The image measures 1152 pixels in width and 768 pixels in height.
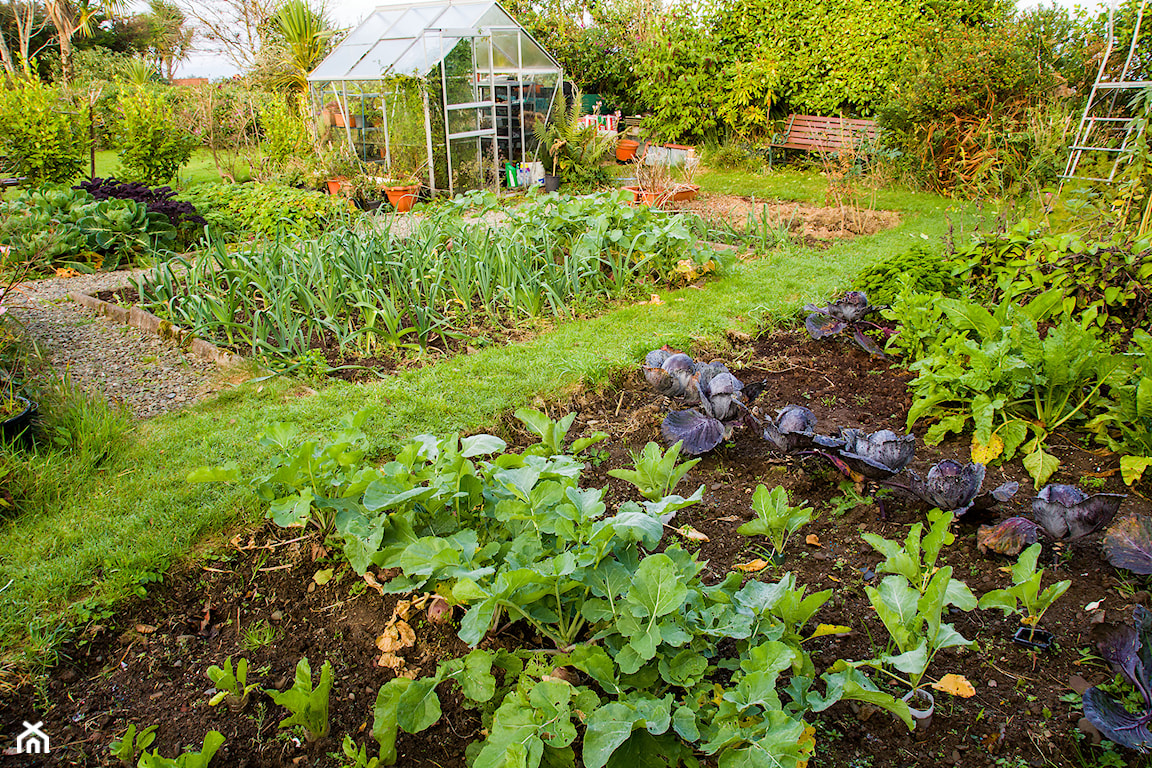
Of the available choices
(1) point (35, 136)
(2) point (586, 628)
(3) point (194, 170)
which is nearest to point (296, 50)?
(3) point (194, 170)

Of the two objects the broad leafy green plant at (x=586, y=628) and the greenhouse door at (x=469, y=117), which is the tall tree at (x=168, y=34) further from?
the broad leafy green plant at (x=586, y=628)

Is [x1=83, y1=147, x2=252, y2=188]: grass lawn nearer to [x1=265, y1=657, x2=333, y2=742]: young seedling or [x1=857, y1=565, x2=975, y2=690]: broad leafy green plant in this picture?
[x1=265, y1=657, x2=333, y2=742]: young seedling

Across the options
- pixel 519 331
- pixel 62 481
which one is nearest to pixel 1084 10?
pixel 519 331

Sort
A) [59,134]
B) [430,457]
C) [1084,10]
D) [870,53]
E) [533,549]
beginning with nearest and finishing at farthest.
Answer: [533,549] < [430,457] < [59,134] < [1084,10] < [870,53]

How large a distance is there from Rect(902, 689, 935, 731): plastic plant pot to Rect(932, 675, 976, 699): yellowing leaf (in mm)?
51

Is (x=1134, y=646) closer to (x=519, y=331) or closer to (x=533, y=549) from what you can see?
(x=533, y=549)

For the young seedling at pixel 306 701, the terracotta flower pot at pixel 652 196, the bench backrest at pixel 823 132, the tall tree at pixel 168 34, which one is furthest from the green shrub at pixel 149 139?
the tall tree at pixel 168 34

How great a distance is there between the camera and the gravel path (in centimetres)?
333

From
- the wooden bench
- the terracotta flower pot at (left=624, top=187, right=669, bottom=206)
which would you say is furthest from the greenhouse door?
the wooden bench

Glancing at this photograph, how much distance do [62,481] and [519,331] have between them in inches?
94.1

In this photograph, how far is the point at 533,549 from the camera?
1581 mm

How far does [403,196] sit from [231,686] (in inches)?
305

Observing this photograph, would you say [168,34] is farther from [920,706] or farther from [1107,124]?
[920,706]

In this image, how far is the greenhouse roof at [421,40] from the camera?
8.77 metres
